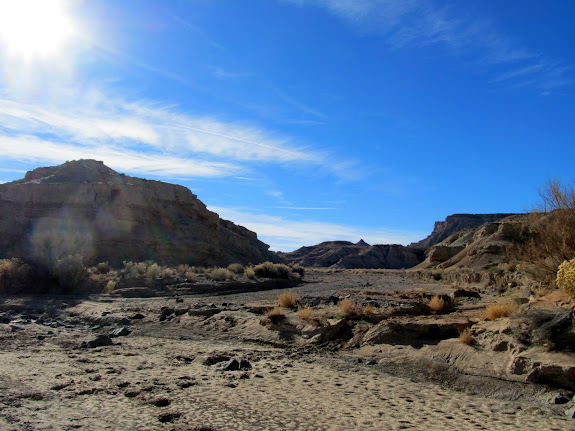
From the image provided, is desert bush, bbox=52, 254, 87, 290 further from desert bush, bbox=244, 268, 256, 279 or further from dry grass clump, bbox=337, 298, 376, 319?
dry grass clump, bbox=337, 298, 376, 319

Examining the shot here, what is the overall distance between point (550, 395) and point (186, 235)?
38.3 meters

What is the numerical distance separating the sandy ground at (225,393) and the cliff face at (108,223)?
76.8 feet

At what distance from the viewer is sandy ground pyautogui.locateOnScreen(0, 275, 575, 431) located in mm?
5602

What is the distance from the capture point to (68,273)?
2272cm

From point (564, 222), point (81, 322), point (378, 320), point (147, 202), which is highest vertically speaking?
point (147, 202)

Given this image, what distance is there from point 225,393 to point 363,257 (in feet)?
324

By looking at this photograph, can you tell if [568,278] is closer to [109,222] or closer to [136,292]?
[136,292]

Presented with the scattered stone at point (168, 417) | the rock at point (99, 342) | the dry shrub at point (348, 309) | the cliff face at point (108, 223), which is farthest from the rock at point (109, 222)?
the scattered stone at point (168, 417)

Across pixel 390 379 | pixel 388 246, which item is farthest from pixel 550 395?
pixel 388 246

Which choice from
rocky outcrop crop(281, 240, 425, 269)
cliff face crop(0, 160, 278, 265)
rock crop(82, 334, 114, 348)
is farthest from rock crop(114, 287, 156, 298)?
rocky outcrop crop(281, 240, 425, 269)

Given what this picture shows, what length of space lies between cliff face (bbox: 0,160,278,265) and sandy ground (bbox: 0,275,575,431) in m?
23.4

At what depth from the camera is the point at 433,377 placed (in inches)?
313

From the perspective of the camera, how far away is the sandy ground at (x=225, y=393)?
560 centimetres

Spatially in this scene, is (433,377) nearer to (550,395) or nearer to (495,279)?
(550,395)
